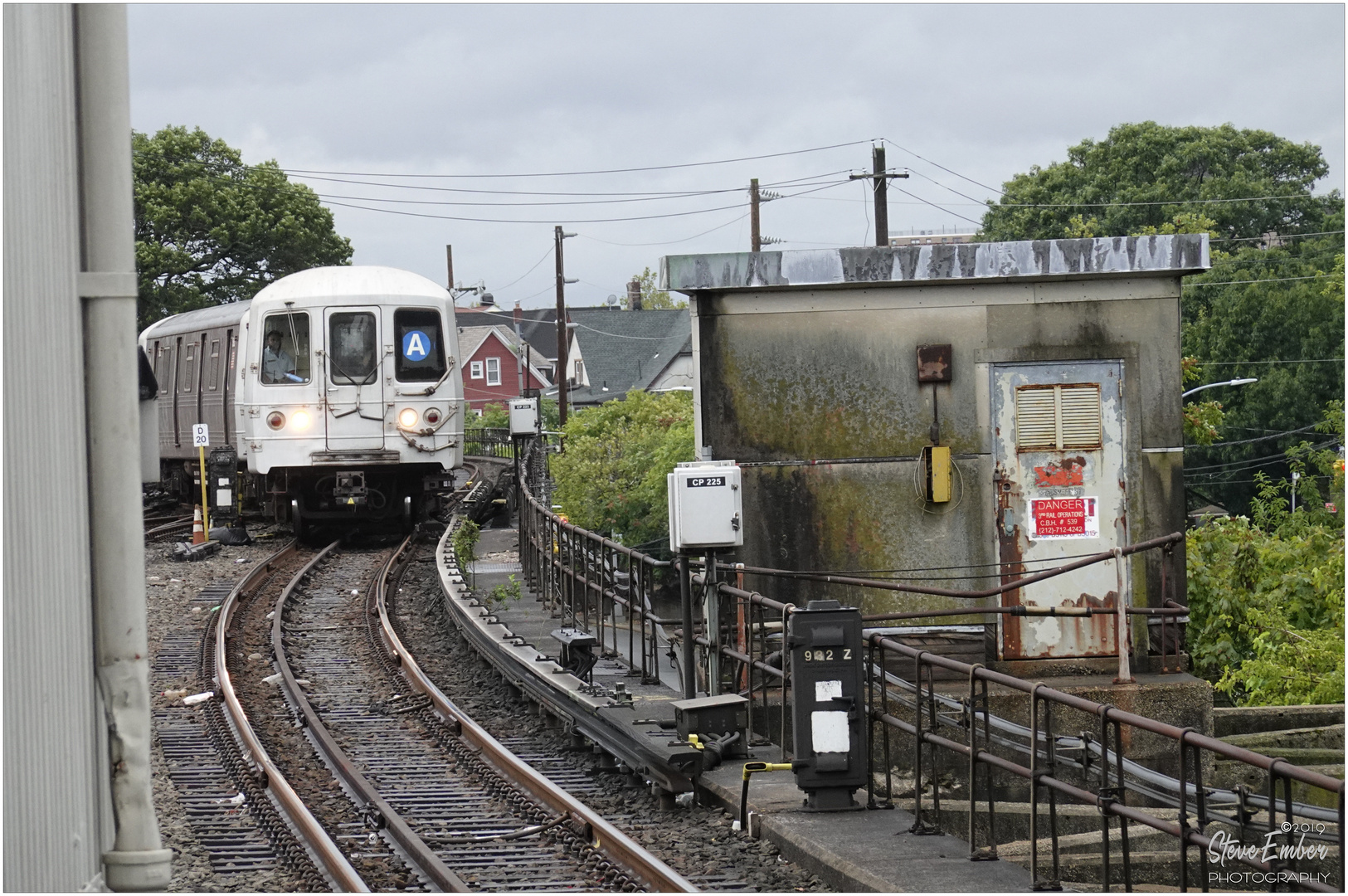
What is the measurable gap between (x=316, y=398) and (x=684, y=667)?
1197 centimetres

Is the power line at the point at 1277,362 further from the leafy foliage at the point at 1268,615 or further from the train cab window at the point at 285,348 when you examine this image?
the train cab window at the point at 285,348

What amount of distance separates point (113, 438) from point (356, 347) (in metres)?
16.1

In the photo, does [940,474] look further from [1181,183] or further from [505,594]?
[1181,183]

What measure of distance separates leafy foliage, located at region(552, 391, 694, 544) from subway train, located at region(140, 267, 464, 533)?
4948mm

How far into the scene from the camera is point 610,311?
81188mm

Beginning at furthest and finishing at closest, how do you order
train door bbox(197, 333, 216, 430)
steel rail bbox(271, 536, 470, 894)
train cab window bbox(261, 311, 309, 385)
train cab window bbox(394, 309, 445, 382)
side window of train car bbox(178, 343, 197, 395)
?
side window of train car bbox(178, 343, 197, 395) < train door bbox(197, 333, 216, 430) < train cab window bbox(394, 309, 445, 382) < train cab window bbox(261, 311, 309, 385) < steel rail bbox(271, 536, 470, 894)

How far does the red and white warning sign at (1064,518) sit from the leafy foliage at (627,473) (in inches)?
494

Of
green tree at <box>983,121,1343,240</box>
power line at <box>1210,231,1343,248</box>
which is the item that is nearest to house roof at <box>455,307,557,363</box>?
green tree at <box>983,121,1343,240</box>

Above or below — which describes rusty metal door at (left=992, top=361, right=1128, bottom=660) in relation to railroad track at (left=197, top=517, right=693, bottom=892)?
above

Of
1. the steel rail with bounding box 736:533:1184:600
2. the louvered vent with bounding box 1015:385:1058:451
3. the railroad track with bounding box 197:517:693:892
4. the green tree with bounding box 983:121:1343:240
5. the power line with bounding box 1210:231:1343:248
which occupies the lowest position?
the railroad track with bounding box 197:517:693:892

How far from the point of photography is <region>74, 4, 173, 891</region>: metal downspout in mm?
3957

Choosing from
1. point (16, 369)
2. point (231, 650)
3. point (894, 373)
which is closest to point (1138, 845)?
point (894, 373)

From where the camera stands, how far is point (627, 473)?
2805 cm

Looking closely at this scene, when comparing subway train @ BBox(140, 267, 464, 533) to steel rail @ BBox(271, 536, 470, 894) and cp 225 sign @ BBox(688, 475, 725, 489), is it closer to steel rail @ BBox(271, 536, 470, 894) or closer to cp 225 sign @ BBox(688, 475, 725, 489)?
steel rail @ BBox(271, 536, 470, 894)
